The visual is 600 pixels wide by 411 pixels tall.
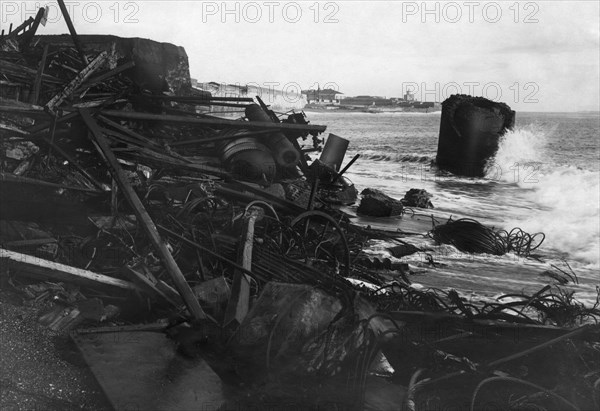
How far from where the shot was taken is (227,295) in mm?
4750

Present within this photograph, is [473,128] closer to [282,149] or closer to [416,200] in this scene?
[416,200]

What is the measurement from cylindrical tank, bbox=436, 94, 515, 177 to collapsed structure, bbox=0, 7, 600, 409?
59.9 feet

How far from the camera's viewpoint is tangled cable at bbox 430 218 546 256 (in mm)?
9484

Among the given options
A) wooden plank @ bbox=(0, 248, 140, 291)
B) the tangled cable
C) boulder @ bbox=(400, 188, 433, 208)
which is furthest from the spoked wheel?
boulder @ bbox=(400, 188, 433, 208)

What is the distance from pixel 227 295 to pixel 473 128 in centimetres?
2378

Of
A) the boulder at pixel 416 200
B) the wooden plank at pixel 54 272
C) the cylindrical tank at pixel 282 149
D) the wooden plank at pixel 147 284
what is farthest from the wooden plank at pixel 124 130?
the boulder at pixel 416 200

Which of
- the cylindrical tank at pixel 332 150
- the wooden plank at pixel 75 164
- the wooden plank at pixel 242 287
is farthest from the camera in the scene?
the cylindrical tank at pixel 332 150

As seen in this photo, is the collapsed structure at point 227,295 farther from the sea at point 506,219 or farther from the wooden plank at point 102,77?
the sea at point 506,219

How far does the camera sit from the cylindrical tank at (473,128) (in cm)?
2570

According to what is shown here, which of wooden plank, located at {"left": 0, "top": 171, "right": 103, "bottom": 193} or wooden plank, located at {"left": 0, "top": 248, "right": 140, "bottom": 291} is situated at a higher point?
wooden plank, located at {"left": 0, "top": 171, "right": 103, "bottom": 193}

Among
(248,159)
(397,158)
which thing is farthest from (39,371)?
(397,158)

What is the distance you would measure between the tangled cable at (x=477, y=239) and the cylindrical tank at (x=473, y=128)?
55.4 feet

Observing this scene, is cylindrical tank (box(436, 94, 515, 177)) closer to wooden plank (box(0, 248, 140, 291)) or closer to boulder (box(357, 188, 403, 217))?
boulder (box(357, 188, 403, 217))

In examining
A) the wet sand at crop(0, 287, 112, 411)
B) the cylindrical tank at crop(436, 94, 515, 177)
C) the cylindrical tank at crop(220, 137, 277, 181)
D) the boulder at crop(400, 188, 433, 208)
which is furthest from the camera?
the cylindrical tank at crop(436, 94, 515, 177)
